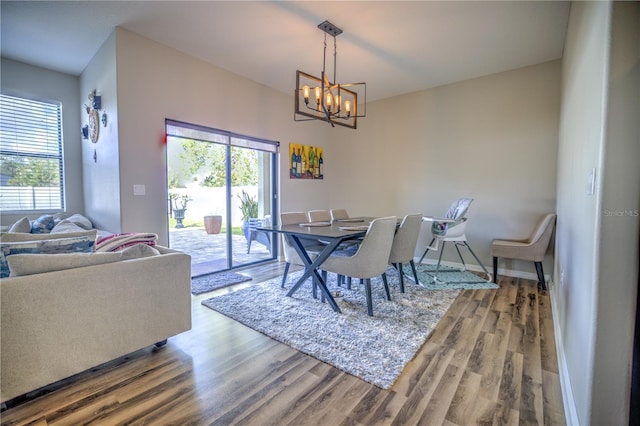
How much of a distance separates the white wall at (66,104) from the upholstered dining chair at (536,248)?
5.71m

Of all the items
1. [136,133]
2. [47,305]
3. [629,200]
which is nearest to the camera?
[629,200]

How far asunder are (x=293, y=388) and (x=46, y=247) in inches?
67.3

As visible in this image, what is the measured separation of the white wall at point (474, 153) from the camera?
3645 millimetres

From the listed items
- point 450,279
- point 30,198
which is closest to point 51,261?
point 30,198

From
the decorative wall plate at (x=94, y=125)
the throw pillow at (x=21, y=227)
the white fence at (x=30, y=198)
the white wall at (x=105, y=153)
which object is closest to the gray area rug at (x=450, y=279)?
the white wall at (x=105, y=153)

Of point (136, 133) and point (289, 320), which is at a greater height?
point (136, 133)

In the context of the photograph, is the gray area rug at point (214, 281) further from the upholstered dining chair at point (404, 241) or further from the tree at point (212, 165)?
the upholstered dining chair at point (404, 241)

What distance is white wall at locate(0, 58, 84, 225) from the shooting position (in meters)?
3.67

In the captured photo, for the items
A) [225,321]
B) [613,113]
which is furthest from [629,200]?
[225,321]

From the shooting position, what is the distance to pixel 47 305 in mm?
1517

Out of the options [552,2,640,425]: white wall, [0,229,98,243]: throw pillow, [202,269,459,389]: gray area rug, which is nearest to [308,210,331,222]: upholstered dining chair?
[202,269,459,389]: gray area rug

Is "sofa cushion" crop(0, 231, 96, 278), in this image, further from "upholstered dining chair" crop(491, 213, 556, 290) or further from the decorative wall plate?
"upholstered dining chair" crop(491, 213, 556, 290)

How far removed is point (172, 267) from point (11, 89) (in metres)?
3.75

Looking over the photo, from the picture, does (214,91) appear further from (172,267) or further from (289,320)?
(289,320)
